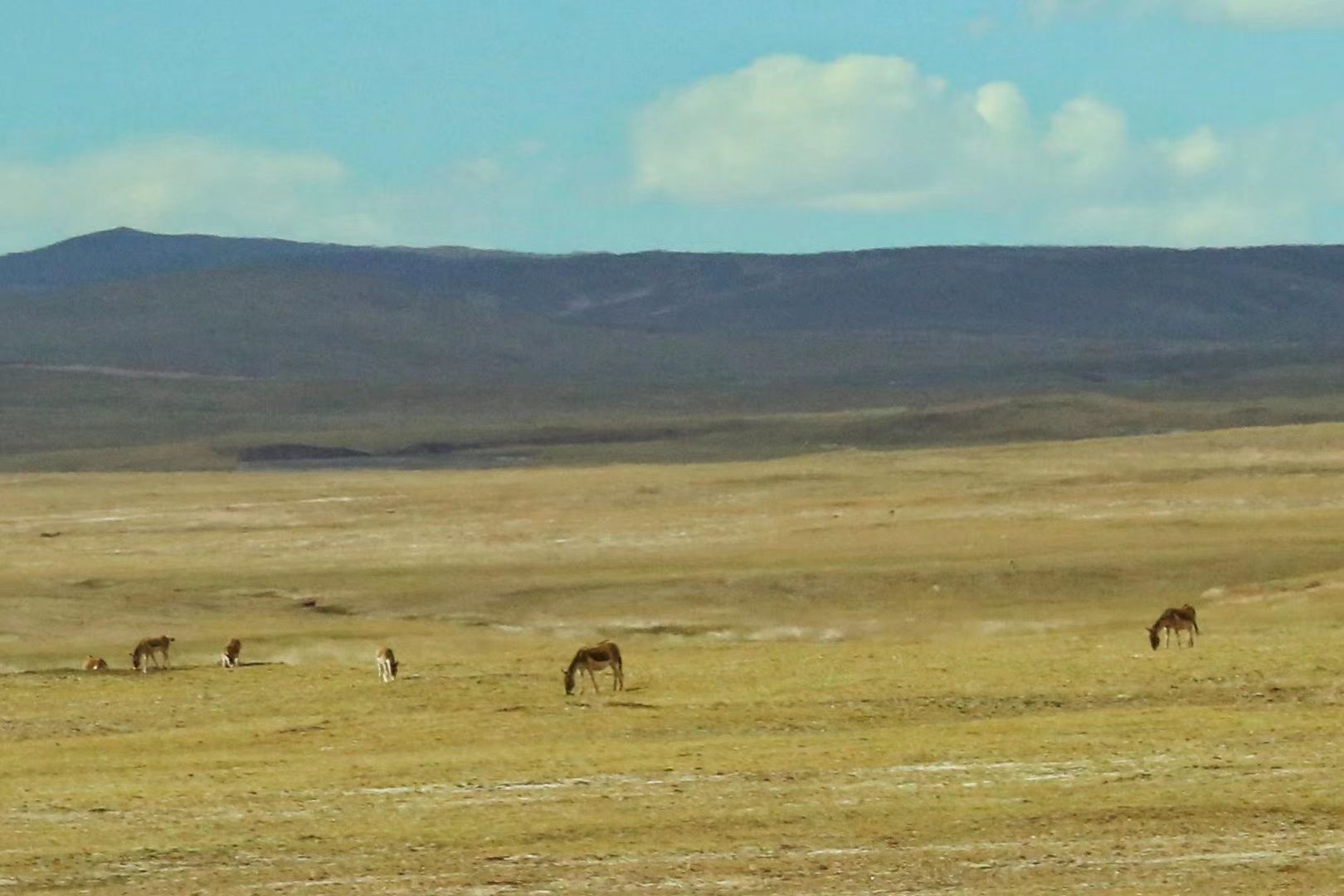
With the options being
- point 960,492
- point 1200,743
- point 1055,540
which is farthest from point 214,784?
point 960,492

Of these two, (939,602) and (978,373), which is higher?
(978,373)

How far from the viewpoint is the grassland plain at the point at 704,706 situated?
1684 cm

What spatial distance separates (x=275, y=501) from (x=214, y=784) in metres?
43.0

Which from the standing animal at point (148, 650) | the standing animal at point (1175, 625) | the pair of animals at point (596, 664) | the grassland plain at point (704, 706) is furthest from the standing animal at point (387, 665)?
the standing animal at point (1175, 625)

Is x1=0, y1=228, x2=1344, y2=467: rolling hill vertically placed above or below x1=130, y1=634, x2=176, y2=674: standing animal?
above

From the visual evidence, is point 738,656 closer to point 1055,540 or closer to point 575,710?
point 575,710

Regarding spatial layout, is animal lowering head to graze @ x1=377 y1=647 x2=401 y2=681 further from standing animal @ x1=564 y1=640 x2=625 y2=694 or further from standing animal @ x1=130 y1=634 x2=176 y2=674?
standing animal @ x1=130 y1=634 x2=176 y2=674

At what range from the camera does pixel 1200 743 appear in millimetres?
20734

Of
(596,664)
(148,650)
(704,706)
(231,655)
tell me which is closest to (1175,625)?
(704,706)

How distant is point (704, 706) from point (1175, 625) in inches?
251

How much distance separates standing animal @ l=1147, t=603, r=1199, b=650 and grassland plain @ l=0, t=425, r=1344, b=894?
1.36 feet

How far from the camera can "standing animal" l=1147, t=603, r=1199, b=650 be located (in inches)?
1106

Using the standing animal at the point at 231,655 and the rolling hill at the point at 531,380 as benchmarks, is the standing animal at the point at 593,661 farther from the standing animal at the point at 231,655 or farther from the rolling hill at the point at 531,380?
the rolling hill at the point at 531,380

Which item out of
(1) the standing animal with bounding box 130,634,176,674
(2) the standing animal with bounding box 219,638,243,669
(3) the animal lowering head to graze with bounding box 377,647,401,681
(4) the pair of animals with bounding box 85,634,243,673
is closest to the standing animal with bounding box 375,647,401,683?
(3) the animal lowering head to graze with bounding box 377,647,401,681
